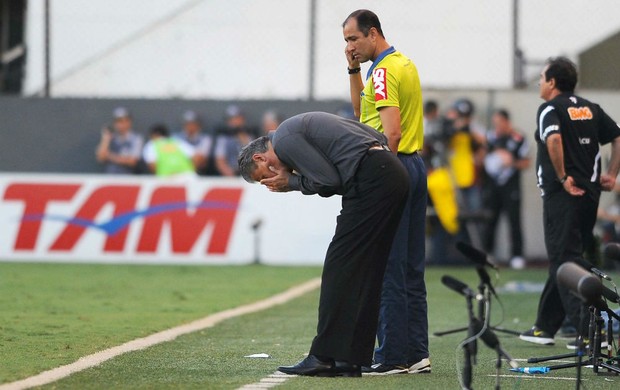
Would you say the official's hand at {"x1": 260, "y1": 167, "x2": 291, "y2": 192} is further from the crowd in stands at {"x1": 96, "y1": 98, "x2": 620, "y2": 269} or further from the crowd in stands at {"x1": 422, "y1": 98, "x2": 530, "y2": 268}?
the crowd in stands at {"x1": 422, "y1": 98, "x2": 530, "y2": 268}

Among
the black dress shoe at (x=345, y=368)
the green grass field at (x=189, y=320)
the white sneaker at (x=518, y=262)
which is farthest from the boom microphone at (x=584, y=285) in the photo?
the white sneaker at (x=518, y=262)

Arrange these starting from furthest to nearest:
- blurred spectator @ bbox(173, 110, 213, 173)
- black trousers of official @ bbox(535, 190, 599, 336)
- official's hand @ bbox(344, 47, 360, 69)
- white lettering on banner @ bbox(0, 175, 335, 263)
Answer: blurred spectator @ bbox(173, 110, 213, 173), white lettering on banner @ bbox(0, 175, 335, 263), black trousers of official @ bbox(535, 190, 599, 336), official's hand @ bbox(344, 47, 360, 69)

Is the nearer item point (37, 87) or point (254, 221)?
point (254, 221)

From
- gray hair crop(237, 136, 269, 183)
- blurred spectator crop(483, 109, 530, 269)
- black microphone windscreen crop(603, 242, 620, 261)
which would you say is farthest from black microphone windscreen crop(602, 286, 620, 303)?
blurred spectator crop(483, 109, 530, 269)

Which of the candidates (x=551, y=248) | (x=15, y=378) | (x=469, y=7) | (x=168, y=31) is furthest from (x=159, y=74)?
(x=15, y=378)

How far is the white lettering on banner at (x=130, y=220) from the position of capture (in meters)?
19.4

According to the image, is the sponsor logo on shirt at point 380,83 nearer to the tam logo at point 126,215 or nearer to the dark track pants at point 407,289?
the dark track pants at point 407,289

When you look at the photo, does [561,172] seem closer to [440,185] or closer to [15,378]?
[15,378]

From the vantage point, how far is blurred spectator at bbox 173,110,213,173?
2070cm

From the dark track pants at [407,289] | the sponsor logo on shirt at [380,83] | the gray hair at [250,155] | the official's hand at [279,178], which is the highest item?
the sponsor logo on shirt at [380,83]

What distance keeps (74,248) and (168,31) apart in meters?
4.13

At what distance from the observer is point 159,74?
21.5 metres

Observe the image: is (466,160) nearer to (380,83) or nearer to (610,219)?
(610,219)

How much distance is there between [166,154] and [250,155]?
13.5 metres
